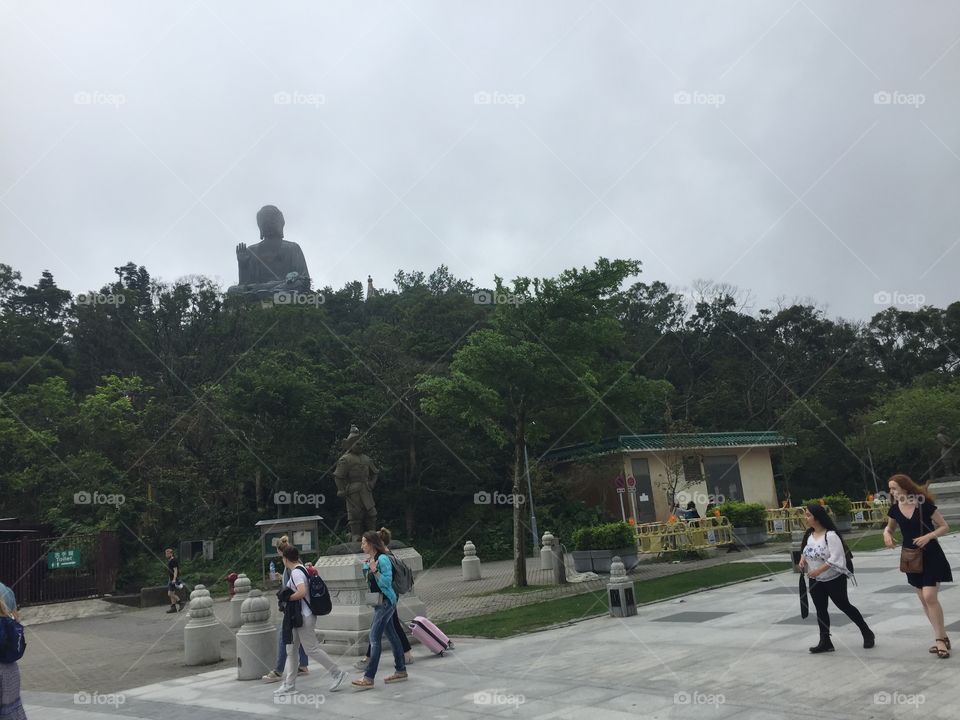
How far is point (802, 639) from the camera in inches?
316

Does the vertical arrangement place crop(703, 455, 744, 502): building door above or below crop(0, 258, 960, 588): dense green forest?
below

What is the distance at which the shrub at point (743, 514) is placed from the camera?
22.8 meters

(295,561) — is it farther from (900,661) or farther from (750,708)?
(900,661)

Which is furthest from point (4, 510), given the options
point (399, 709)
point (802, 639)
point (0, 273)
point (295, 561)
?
point (0, 273)

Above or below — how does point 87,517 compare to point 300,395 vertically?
below

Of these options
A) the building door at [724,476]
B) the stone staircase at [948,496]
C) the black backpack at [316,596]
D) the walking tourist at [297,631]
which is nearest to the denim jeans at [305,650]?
the walking tourist at [297,631]

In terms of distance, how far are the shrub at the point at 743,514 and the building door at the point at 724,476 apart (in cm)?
1624

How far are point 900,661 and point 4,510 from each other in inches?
1353

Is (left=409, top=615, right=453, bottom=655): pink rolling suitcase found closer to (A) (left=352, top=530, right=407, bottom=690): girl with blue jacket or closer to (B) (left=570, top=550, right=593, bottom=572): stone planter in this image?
(A) (left=352, top=530, right=407, bottom=690): girl with blue jacket

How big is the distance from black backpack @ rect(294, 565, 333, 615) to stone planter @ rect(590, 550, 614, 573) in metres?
10.8

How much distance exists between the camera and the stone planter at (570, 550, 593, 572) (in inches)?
723

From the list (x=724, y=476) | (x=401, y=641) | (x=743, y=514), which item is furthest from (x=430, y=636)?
(x=724, y=476)

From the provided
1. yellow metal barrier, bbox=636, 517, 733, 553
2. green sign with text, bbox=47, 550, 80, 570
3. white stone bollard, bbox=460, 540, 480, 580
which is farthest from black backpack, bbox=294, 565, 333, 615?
green sign with text, bbox=47, 550, 80, 570

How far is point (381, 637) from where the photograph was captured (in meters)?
8.19
